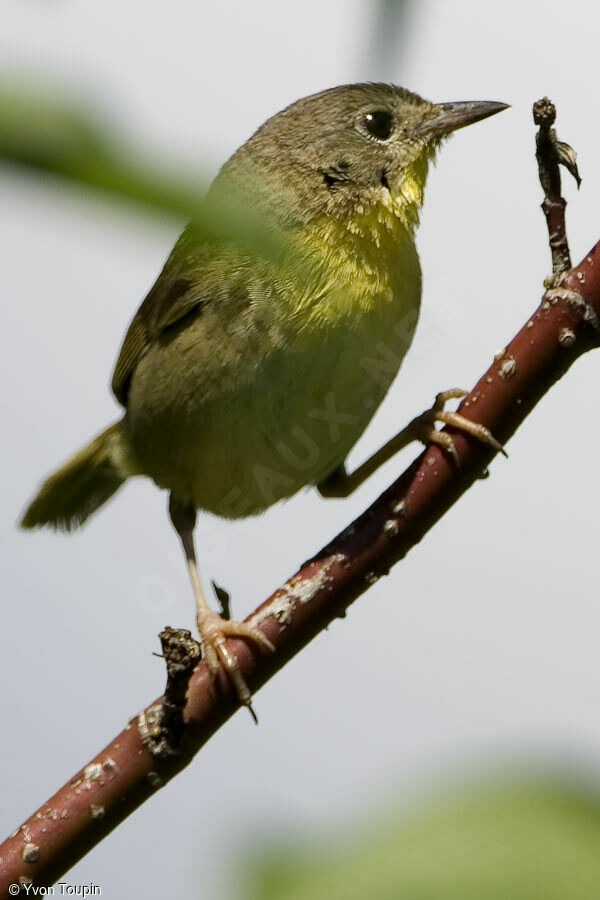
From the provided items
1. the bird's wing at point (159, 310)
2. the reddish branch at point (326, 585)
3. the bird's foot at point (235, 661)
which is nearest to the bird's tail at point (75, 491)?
the bird's wing at point (159, 310)

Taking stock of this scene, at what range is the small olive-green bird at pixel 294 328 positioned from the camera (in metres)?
3.35

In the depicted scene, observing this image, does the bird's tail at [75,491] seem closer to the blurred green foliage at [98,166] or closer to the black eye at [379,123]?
the black eye at [379,123]

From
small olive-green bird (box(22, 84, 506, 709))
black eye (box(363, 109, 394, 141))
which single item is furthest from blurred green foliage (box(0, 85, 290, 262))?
black eye (box(363, 109, 394, 141))

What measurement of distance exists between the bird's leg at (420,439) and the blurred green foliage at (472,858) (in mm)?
1666

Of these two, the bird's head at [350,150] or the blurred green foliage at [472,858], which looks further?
the bird's head at [350,150]

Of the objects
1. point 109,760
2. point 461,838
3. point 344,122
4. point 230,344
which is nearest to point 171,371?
point 230,344

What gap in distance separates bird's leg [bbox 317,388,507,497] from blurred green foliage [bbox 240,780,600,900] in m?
1.67

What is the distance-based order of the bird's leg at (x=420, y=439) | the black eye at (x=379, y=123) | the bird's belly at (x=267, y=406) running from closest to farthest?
the bird's leg at (x=420, y=439), the bird's belly at (x=267, y=406), the black eye at (x=379, y=123)

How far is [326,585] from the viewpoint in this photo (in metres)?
2.44

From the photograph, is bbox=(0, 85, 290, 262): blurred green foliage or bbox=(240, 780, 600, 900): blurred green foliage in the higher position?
bbox=(0, 85, 290, 262): blurred green foliage

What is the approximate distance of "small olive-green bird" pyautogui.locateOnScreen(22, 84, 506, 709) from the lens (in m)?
3.35

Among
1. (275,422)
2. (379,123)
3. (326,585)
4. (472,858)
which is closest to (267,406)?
(275,422)

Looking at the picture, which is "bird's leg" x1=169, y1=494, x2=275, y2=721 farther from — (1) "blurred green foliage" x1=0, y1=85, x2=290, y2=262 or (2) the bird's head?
(1) "blurred green foliage" x1=0, y1=85, x2=290, y2=262

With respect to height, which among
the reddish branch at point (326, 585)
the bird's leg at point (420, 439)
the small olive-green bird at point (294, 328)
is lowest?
the reddish branch at point (326, 585)
